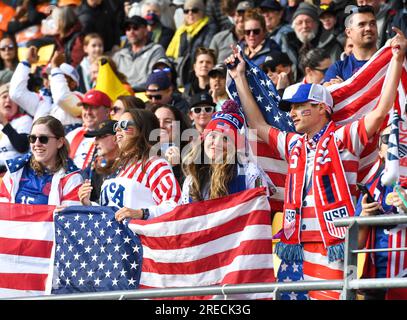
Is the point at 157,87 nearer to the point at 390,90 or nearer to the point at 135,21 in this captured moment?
the point at 135,21

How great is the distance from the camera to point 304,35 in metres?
14.7

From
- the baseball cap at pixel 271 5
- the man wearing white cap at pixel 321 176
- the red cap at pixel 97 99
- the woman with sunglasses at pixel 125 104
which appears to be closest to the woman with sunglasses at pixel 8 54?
the baseball cap at pixel 271 5

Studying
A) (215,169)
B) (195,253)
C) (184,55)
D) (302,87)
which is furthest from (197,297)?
(184,55)

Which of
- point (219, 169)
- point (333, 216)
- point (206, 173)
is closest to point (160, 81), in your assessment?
point (206, 173)

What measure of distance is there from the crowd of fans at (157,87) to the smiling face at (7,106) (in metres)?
0.01

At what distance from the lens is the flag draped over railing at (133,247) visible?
29.9 ft

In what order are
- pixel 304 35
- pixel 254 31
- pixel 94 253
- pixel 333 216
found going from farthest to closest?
pixel 304 35 → pixel 254 31 → pixel 94 253 → pixel 333 216

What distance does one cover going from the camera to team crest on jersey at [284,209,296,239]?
909 centimetres

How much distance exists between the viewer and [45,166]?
1116 cm

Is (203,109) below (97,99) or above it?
below

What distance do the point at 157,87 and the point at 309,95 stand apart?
4841mm

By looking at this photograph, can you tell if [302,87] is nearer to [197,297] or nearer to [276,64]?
[197,297]

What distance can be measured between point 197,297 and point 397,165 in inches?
66.7

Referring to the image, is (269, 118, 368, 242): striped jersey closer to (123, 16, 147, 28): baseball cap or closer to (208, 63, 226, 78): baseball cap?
(208, 63, 226, 78): baseball cap
